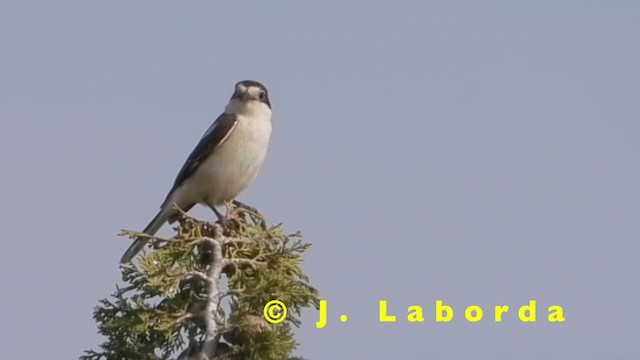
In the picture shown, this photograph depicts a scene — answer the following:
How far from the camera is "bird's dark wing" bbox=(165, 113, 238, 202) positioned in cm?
991

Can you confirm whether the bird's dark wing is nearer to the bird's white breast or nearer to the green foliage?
the bird's white breast

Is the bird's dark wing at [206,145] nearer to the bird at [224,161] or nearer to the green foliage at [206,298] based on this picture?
the bird at [224,161]

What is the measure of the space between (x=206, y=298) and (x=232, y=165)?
12.7 ft

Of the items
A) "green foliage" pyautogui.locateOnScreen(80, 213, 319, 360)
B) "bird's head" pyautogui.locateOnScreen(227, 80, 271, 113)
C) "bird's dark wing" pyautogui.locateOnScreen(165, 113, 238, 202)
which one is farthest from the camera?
"bird's head" pyautogui.locateOnScreen(227, 80, 271, 113)

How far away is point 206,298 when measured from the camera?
597cm

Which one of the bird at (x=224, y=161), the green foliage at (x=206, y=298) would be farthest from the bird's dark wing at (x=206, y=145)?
the green foliage at (x=206, y=298)

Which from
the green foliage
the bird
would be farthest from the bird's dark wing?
the green foliage

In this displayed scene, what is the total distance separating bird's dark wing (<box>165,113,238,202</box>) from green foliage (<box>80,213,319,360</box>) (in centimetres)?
338

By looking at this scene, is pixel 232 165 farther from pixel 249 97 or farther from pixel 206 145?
pixel 249 97

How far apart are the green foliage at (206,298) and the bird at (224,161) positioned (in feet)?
10.3

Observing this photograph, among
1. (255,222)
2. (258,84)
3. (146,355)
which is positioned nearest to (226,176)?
(258,84)

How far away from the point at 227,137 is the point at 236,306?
405 cm

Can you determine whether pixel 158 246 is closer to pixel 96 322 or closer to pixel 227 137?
pixel 96 322

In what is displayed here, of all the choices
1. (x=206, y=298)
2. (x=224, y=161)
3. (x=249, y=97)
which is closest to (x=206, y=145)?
(x=224, y=161)
